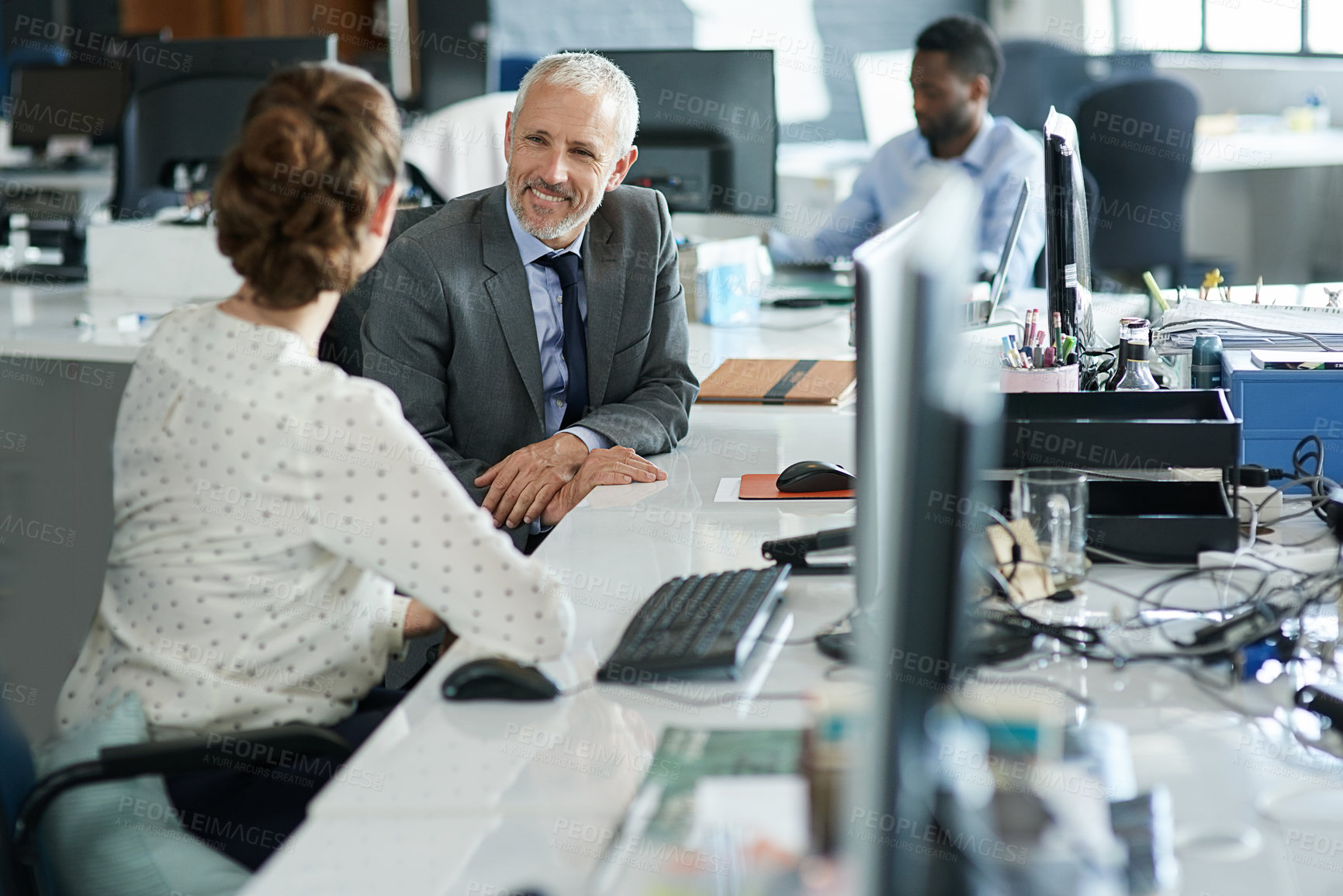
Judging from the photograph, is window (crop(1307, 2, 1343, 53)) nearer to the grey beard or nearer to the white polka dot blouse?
the grey beard

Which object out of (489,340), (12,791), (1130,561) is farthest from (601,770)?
(489,340)

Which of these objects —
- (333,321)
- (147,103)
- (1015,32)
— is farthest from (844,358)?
(1015,32)

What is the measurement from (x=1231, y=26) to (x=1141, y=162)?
223 cm

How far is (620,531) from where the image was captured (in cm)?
162

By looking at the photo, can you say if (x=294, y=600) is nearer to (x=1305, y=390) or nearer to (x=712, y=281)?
(x=1305, y=390)

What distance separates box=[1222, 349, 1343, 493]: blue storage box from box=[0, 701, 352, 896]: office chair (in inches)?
52.6

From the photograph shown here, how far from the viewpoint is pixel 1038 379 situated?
5.46 ft

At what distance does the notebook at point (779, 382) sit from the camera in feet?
7.48

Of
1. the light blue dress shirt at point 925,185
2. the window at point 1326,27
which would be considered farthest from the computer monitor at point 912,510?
the window at point 1326,27

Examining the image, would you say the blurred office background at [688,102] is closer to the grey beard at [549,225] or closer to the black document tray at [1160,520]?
the grey beard at [549,225]

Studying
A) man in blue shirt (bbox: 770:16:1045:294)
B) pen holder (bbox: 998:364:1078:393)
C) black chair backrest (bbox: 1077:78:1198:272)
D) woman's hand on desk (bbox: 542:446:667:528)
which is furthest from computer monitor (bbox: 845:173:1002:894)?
black chair backrest (bbox: 1077:78:1198:272)

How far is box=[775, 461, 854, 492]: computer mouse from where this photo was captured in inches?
68.6

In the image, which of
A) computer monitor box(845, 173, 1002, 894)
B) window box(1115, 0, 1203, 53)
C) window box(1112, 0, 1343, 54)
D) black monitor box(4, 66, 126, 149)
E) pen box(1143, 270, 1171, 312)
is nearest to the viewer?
computer monitor box(845, 173, 1002, 894)

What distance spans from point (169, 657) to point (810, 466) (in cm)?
88
